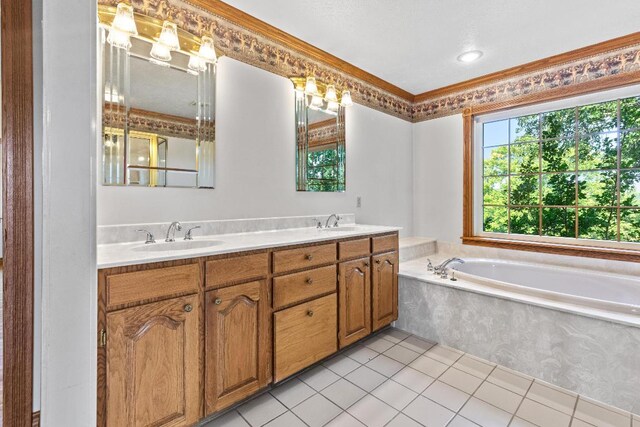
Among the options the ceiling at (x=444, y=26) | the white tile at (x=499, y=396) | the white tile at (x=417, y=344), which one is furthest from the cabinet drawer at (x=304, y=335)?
the ceiling at (x=444, y=26)

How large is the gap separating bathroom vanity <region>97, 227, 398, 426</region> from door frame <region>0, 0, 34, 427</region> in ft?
0.82

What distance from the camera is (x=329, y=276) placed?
198 cm

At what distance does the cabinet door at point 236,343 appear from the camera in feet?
4.74

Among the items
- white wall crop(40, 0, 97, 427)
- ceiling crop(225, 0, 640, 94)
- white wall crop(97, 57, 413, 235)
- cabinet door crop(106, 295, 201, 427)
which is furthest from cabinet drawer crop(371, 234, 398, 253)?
white wall crop(40, 0, 97, 427)

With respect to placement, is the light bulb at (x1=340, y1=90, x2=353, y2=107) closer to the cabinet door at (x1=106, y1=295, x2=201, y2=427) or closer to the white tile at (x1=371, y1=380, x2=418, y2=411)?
the cabinet door at (x1=106, y1=295, x2=201, y2=427)

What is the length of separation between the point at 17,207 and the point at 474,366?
2.51 metres

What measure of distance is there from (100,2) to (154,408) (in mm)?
1982

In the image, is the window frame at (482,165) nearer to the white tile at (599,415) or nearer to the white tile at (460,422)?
the white tile at (599,415)

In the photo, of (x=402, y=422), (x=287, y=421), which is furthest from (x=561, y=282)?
(x=287, y=421)

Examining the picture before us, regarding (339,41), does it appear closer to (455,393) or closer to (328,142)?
(328,142)

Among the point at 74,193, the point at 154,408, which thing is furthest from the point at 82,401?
the point at 74,193

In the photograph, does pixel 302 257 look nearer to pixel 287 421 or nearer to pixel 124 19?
pixel 287 421

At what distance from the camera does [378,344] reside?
2.36 m

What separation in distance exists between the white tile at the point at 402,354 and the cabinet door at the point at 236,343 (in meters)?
0.97
